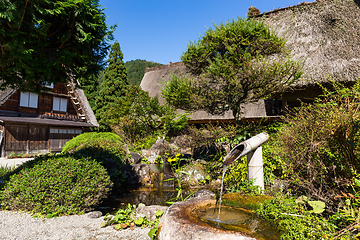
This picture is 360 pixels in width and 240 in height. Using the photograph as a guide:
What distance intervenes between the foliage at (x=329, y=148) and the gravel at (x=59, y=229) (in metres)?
2.63

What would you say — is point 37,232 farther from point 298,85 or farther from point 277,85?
point 298,85

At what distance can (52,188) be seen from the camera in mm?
3949

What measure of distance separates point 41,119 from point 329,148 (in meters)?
16.9

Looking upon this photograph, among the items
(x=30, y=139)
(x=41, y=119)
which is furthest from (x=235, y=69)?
(x=30, y=139)

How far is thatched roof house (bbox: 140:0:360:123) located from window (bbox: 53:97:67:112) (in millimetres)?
11546

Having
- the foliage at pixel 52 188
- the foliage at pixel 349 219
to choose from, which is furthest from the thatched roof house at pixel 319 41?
the foliage at pixel 349 219

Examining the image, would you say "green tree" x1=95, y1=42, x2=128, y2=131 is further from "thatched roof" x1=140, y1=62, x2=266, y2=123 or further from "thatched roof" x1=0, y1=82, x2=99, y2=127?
"thatched roof" x1=140, y1=62, x2=266, y2=123

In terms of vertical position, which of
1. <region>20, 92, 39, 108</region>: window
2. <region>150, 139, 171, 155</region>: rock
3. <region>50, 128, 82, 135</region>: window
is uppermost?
<region>20, 92, 39, 108</region>: window

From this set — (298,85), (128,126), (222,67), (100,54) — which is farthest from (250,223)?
(128,126)

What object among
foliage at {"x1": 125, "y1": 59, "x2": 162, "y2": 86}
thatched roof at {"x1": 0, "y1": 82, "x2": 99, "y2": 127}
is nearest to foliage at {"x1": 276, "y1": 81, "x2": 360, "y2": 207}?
thatched roof at {"x1": 0, "y1": 82, "x2": 99, "y2": 127}

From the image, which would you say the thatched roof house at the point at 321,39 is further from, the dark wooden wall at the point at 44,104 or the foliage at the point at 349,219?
the dark wooden wall at the point at 44,104

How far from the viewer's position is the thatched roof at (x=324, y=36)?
7273 mm

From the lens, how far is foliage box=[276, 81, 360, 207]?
238 centimetres

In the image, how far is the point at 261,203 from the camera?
2488mm
